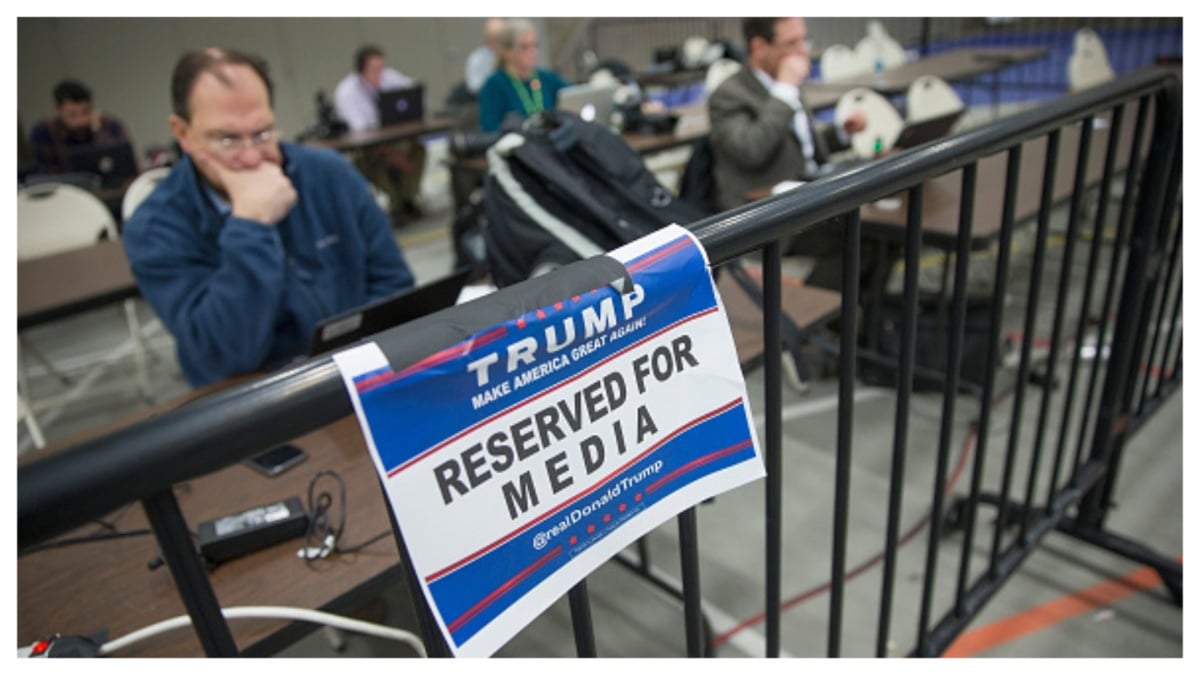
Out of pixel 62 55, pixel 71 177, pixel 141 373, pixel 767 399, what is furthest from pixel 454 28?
pixel 767 399

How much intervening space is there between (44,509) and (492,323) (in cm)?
27

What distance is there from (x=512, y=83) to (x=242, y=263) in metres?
3.16

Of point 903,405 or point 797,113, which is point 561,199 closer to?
point 903,405

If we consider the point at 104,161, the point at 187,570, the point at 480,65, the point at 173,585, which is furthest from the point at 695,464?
the point at 480,65

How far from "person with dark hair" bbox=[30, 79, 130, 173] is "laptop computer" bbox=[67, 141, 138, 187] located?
0.48 metres

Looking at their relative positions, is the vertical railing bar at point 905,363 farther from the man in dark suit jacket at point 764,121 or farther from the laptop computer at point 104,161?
the laptop computer at point 104,161

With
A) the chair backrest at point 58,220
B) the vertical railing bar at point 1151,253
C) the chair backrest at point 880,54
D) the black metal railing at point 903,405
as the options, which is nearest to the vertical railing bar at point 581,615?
the black metal railing at point 903,405

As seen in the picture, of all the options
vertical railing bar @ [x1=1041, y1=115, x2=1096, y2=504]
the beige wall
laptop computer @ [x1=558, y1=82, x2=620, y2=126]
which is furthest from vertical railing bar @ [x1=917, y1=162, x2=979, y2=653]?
the beige wall

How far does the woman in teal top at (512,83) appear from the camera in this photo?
430cm

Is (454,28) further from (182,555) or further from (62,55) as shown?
(182,555)

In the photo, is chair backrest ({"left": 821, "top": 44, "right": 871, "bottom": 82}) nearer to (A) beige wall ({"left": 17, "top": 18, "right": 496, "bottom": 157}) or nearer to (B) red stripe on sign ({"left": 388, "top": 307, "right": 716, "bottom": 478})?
→ (A) beige wall ({"left": 17, "top": 18, "right": 496, "bottom": 157})

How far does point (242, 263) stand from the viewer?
149 centimetres

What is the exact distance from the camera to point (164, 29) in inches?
311

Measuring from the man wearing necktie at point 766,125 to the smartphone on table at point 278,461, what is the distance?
6.24 feet
